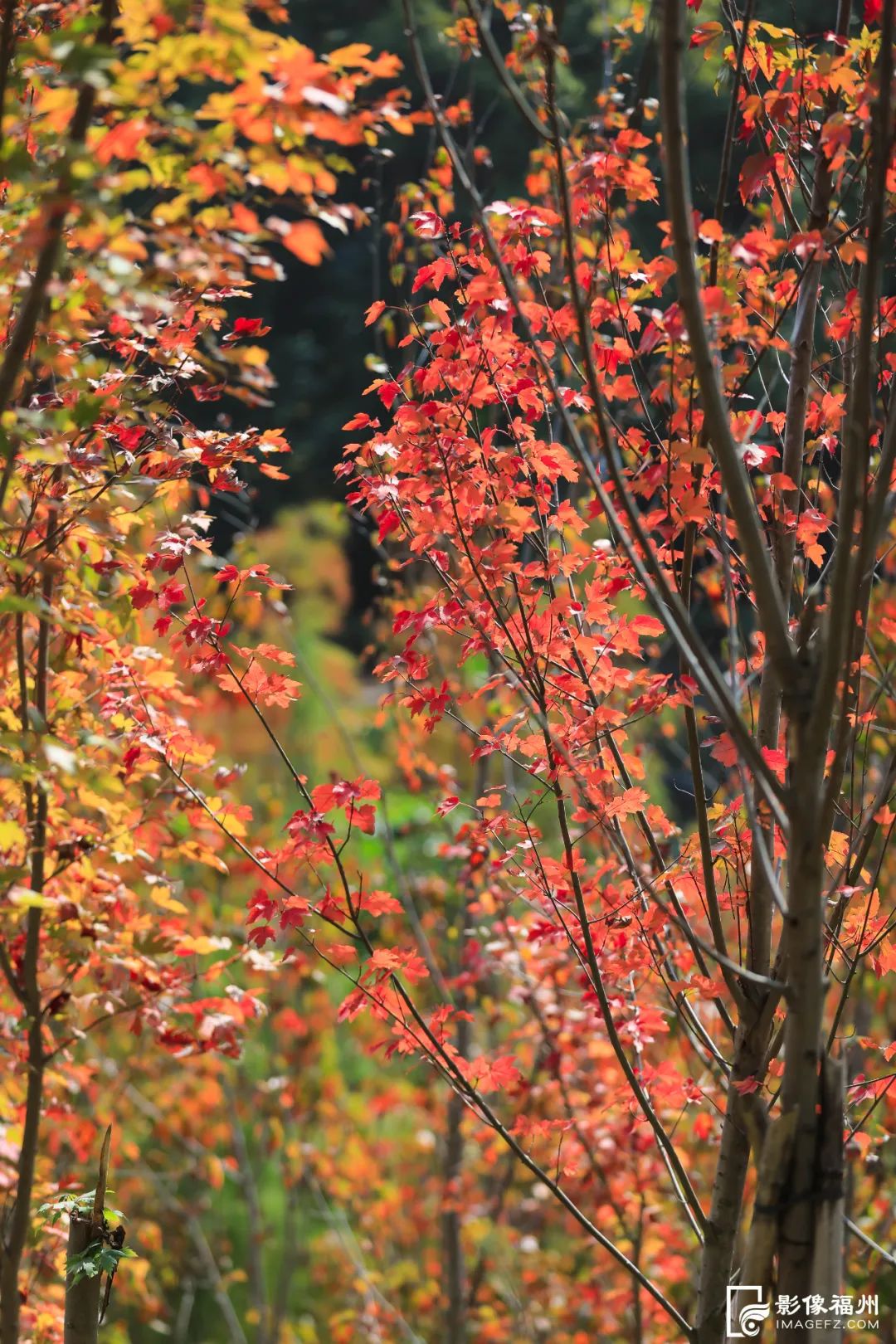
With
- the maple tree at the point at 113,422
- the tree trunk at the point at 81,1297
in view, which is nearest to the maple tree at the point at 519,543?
the maple tree at the point at 113,422

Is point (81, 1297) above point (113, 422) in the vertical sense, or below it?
below

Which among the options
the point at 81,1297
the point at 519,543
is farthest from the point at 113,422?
the point at 81,1297

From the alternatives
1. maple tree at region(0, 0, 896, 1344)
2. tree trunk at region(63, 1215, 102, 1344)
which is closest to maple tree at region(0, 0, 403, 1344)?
maple tree at region(0, 0, 896, 1344)

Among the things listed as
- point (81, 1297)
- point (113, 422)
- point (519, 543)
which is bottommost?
point (81, 1297)

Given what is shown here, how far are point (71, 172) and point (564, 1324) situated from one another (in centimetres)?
643

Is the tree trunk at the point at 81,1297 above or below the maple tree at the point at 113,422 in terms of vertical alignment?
below

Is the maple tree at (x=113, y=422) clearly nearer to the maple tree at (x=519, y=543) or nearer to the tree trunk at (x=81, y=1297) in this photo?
the maple tree at (x=519, y=543)

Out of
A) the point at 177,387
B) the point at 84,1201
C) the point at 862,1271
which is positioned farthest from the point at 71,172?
the point at 862,1271

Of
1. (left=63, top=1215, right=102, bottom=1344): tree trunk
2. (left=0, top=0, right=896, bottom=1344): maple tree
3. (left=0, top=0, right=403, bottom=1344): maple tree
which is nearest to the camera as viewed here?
(left=0, top=0, right=403, bottom=1344): maple tree

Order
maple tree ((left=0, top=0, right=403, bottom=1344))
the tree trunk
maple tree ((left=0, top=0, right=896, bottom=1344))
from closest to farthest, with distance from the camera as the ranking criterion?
maple tree ((left=0, top=0, right=403, bottom=1344)) → maple tree ((left=0, top=0, right=896, bottom=1344)) → the tree trunk

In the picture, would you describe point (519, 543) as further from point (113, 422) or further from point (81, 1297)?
point (81, 1297)

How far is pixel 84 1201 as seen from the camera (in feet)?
8.30

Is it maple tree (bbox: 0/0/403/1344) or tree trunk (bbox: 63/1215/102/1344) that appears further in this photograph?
tree trunk (bbox: 63/1215/102/1344)

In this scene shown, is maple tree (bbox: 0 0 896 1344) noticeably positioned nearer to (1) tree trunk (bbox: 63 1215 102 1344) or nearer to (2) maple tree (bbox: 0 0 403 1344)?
(2) maple tree (bbox: 0 0 403 1344)
